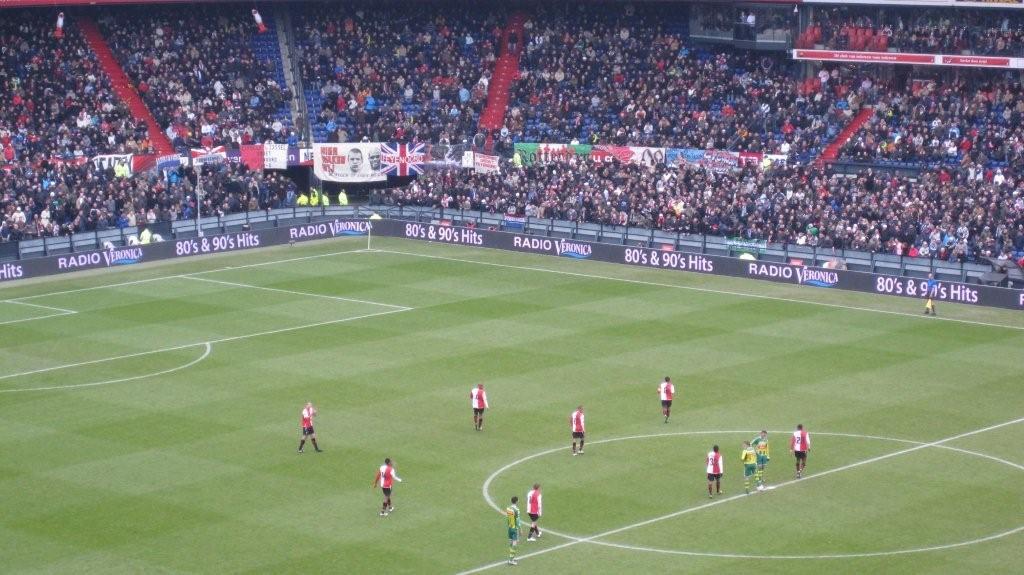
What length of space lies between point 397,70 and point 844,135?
24.9m

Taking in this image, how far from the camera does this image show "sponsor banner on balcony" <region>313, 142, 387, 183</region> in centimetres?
7769

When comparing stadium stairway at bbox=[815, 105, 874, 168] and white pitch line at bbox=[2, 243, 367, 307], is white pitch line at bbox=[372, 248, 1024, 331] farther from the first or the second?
stadium stairway at bbox=[815, 105, 874, 168]

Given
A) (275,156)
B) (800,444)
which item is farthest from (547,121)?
(800,444)

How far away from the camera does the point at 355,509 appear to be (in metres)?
33.9

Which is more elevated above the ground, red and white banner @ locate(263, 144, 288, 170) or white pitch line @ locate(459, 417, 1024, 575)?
red and white banner @ locate(263, 144, 288, 170)

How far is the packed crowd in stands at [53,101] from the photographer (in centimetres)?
7188

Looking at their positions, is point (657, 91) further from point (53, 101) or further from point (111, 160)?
point (53, 101)

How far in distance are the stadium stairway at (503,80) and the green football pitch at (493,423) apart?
62.0ft

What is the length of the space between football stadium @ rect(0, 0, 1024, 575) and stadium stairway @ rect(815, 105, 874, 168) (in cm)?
13

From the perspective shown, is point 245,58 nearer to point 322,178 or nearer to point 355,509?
point 322,178

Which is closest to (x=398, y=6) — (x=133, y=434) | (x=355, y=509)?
(x=133, y=434)

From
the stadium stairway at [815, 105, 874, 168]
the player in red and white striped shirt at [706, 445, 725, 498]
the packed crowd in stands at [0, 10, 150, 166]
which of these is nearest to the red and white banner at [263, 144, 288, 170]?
the packed crowd in stands at [0, 10, 150, 166]

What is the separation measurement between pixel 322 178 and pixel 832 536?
49.7 metres

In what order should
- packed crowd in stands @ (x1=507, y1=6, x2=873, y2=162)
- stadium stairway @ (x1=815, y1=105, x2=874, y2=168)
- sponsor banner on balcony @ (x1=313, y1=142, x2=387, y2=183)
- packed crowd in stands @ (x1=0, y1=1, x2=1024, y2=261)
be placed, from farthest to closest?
sponsor banner on balcony @ (x1=313, y1=142, x2=387, y2=183) → packed crowd in stands @ (x1=507, y1=6, x2=873, y2=162) → stadium stairway @ (x1=815, y1=105, x2=874, y2=168) → packed crowd in stands @ (x1=0, y1=1, x2=1024, y2=261)
